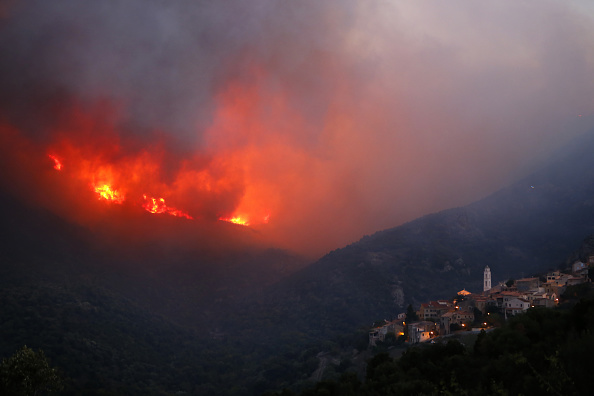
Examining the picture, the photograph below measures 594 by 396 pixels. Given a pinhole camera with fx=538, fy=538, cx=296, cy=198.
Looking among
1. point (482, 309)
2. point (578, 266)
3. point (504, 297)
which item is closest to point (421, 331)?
point (482, 309)

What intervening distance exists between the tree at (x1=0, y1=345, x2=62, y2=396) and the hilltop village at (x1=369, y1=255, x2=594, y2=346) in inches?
1680

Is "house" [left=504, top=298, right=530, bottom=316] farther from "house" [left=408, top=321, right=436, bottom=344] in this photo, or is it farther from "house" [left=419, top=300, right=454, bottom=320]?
"house" [left=419, top=300, right=454, bottom=320]

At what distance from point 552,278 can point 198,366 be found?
179 feet

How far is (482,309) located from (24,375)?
51457mm

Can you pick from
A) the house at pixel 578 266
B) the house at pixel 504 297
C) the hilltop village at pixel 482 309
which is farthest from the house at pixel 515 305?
the house at pixel 578 266

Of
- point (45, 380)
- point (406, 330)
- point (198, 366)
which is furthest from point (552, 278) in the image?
point (45, 380)

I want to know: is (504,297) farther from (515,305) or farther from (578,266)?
(578,266)

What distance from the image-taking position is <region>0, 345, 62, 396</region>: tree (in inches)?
1332

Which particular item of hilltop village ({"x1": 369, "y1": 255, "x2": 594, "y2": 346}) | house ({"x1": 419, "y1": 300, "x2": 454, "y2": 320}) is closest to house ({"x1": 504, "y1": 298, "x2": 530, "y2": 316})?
hilltop village ({"x1": 369, "y1": 255, "x2": 594, "y2": 346})

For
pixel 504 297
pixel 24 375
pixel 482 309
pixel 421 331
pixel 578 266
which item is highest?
pixel 578 266

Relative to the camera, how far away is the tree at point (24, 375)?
3384 centimetres

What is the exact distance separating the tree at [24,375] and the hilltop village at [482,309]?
42.7 m

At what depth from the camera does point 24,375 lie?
34.4 meters

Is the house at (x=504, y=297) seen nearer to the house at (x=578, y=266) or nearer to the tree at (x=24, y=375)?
the house at (x=578, y=266)
